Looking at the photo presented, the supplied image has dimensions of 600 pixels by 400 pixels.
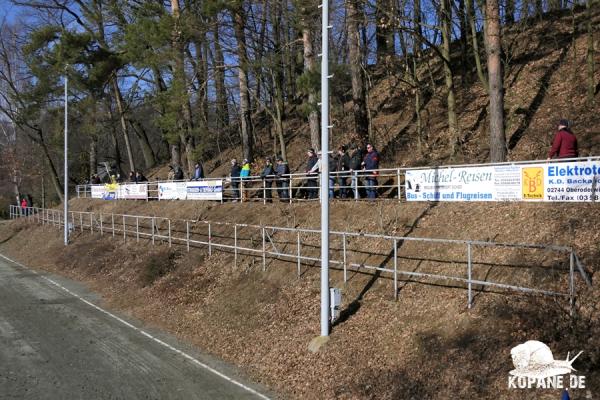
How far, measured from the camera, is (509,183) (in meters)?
11.6

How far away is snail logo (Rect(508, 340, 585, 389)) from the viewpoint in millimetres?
6297

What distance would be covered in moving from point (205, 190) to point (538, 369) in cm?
1958

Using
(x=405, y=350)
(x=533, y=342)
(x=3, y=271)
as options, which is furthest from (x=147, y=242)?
(x=533, y=342)

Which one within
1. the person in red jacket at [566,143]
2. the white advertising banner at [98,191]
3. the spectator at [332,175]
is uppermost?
the person in red jacket at [566,143]

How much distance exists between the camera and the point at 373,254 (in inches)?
484

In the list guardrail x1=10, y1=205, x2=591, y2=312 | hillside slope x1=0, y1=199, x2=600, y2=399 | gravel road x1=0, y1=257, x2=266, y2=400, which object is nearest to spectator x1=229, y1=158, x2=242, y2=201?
guardrail x1=10, y1=205, x2=591, y2=312

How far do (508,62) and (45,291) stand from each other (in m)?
20.4

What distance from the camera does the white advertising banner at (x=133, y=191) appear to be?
107ft

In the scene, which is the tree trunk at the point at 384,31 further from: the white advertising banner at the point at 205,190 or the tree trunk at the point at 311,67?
the white advertising banner at the point at 205,190

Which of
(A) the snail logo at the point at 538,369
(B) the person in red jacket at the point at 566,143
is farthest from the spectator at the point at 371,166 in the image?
(A) the snail logo at the point at 538,369

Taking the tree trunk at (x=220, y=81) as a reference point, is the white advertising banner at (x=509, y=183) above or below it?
below

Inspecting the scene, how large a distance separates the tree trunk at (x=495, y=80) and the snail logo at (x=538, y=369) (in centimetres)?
924

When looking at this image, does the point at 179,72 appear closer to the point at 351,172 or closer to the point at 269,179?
the point at 269,179

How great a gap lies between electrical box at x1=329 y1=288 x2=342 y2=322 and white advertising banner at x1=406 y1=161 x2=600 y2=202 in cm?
411
